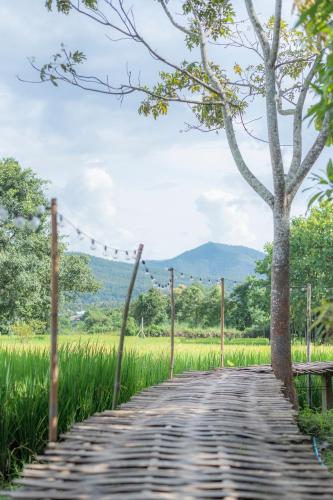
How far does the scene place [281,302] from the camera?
8.27 meters

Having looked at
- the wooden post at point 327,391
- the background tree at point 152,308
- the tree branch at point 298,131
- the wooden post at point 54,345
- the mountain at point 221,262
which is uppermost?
the mountain at point 221,262

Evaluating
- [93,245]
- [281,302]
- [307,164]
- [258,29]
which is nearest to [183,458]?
[93,245]

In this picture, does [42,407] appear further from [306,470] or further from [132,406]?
[306,470]

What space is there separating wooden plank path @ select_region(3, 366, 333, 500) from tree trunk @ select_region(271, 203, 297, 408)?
9.69 feet

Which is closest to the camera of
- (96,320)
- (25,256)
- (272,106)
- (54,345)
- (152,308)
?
(54,345)

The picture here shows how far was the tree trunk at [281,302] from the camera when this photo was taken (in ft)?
27.1

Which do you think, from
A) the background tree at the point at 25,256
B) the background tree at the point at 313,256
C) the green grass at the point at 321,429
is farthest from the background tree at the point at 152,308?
the green grass at the point at 321,429

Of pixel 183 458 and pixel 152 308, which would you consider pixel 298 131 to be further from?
pixel 152 308

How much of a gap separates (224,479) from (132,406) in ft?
7.33

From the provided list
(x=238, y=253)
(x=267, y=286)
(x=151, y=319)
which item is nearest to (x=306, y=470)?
(x=267, y=286)

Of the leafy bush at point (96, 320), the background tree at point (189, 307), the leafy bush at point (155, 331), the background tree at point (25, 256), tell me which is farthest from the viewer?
the background tree at point (189, 307)

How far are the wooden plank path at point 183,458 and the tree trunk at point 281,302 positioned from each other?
2953 millimetres

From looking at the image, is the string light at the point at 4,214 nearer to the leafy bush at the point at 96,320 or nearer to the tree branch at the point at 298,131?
the leafy bush at the point at 96,320

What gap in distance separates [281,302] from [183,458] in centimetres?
492
